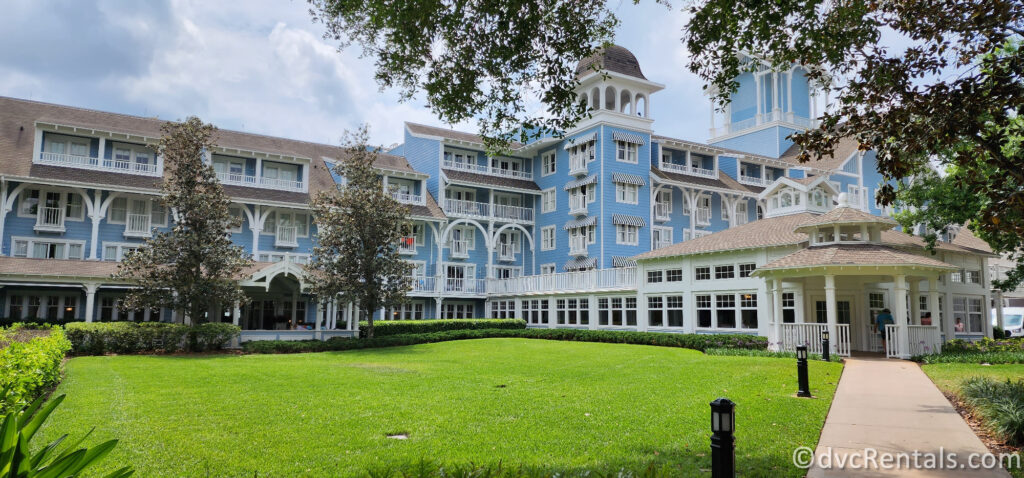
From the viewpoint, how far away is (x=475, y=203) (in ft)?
136

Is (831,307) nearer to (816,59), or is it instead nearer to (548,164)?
(816,59)

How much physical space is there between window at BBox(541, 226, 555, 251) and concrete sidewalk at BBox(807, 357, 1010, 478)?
1132 inches

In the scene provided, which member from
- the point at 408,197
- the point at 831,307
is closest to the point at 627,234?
the point at 408,197

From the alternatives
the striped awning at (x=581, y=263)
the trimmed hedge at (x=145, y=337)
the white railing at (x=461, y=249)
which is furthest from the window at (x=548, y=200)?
the trimmed hedge at (x=145, y=337)

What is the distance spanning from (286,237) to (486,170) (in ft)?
45.2

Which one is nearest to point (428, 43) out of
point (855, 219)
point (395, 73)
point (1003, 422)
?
point (395, 73)

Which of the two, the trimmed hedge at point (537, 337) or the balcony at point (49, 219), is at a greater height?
the balcony at point (49, 219)

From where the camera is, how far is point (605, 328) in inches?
1299

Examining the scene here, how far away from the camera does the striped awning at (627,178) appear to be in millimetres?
38375

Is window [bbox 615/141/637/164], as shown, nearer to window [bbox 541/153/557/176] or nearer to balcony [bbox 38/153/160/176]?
window [bbox 541/153/557/176]

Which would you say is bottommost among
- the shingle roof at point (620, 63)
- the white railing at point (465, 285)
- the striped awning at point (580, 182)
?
the white railing at point (465, 285)

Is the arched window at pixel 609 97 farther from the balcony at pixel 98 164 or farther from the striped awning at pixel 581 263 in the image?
the balcony at pixel 98 164

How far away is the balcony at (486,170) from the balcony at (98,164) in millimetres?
16258

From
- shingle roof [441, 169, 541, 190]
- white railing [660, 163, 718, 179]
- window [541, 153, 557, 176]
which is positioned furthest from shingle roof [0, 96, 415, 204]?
white railing [660, 163, 718, 179]
